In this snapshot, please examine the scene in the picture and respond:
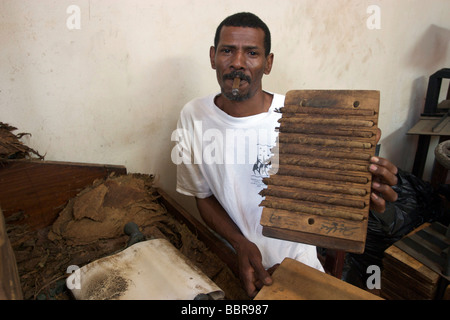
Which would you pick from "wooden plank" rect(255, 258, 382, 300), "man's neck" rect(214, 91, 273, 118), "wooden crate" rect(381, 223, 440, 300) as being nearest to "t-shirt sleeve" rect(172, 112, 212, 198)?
"man's neck" rect(214, 91, 273, 118)

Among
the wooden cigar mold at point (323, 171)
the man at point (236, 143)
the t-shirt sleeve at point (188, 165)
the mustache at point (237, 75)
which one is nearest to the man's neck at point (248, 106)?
the man at point (236, 143)

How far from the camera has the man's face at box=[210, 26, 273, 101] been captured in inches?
48.1

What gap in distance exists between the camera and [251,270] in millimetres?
1037

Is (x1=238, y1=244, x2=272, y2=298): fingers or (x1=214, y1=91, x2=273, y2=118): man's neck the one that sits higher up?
(x1=214, y1=91, x2=273, y2=118): man's neck

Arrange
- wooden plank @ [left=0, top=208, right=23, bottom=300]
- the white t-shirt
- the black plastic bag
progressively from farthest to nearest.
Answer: the black plastic bag → the white t-shirt → wooden plank @ [left=0, top=208, right=23, bottom=300]

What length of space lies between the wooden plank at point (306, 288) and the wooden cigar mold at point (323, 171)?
0.35 feet

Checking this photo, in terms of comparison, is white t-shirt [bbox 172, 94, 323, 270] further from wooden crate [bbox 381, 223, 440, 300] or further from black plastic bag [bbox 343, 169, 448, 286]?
black plastic bag [bbox 343, 169, 448, 286]

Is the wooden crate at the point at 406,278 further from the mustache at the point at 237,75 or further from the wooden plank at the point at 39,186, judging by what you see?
the wooden plank at the point at 39,186

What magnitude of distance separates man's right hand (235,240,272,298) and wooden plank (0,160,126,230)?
2.69ft

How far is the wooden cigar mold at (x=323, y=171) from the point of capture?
0.81 metres

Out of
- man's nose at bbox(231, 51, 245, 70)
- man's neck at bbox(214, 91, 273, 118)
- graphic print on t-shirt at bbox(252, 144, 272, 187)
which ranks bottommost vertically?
graphic print on t-shirt at bbox(252, 144, 272, 187)

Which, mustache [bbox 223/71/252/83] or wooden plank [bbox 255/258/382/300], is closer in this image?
wooden plank [bbox 255/258/382/300]

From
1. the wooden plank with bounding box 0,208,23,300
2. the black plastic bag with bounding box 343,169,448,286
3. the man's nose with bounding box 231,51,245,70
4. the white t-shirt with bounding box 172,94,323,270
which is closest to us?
the wooden plank with bounding box 0,208,23,300

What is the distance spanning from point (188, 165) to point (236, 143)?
271 mm
